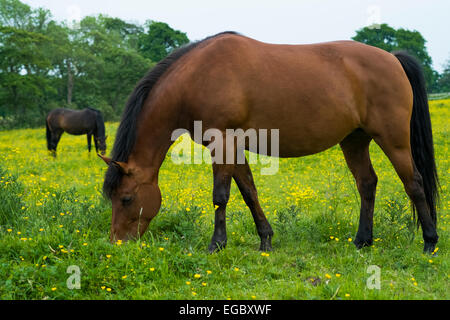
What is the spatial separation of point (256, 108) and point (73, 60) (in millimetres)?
47622

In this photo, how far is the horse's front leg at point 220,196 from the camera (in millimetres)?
4133

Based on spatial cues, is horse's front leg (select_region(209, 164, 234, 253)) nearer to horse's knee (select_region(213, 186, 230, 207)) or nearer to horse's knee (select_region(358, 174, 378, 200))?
horse's knee (select_region(213, 186, 230, 207))

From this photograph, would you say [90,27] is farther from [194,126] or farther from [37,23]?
[194,126]

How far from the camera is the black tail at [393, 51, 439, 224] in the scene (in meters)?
4.87

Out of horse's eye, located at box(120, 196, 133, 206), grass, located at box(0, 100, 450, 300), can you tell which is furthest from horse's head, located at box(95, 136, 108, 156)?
horse's eye, located at box(120, 196, 133, 206)

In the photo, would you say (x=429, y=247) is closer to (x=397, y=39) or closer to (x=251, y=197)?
(x=251, y=197)

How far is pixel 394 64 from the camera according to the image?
470 cm

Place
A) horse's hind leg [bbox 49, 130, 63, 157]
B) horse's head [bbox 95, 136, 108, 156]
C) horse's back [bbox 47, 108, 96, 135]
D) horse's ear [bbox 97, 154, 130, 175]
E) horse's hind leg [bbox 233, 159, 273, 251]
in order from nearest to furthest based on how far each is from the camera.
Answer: horse's ear [bbox 97, 154, 130, 175] → horse's hind leg [bbox 233, 159, 273, 251] → horse's head [bbox 95, 136, 108, 156] → horse's hind leg [bbox 49, 130, 63, 157] → horse's back [bbox 47, 108, 96, 135]

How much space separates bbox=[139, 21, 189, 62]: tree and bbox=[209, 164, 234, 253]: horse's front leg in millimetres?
44129

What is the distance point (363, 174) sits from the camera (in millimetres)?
5145

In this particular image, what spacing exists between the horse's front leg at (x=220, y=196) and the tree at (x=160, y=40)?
145 feet
